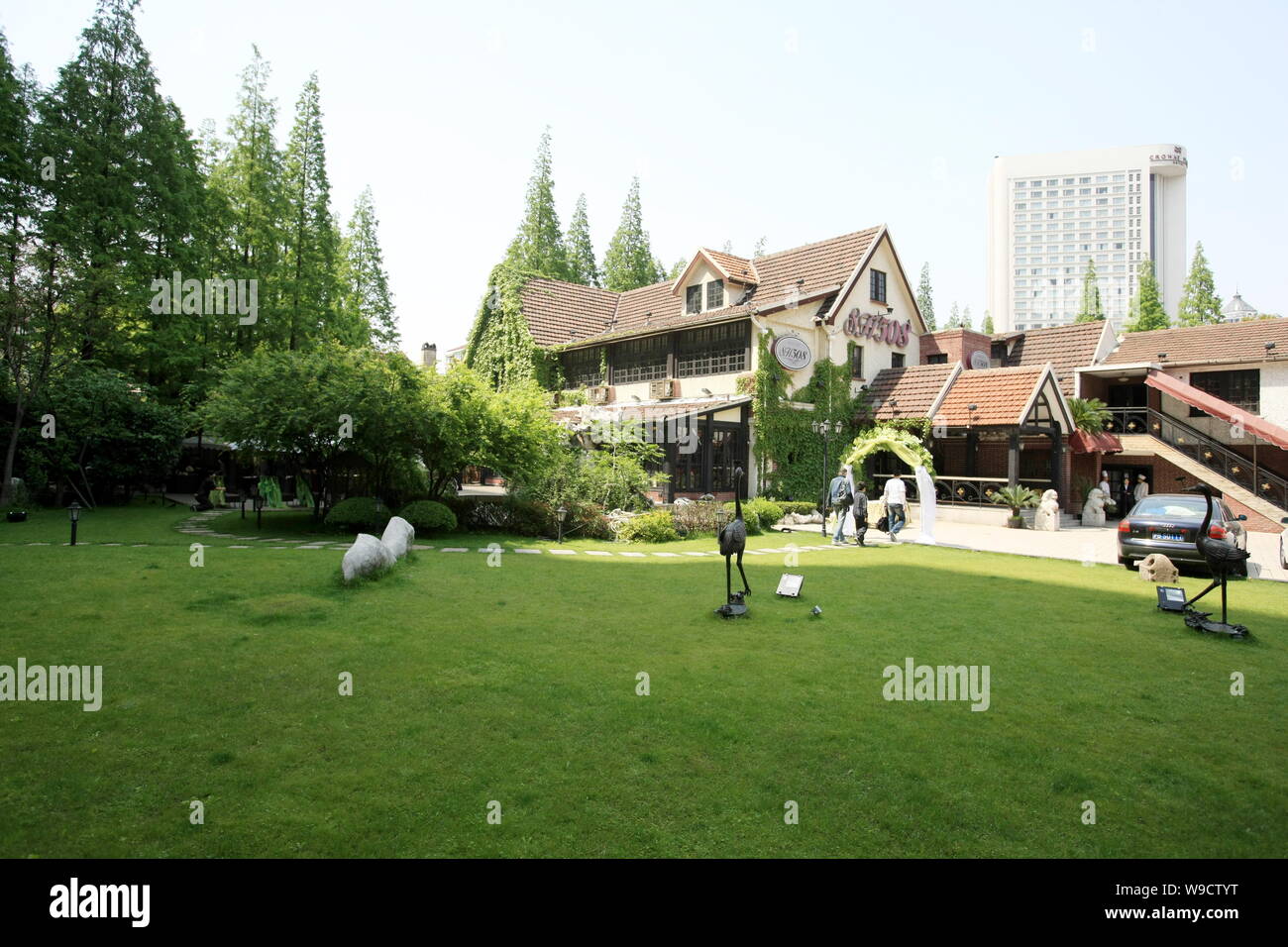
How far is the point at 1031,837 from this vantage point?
159 inches

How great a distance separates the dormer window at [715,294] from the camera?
2845cm

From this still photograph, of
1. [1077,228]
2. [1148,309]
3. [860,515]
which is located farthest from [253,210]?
[1077,228]

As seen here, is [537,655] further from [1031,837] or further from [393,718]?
[1031,837]

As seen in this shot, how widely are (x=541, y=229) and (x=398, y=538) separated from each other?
115 ft

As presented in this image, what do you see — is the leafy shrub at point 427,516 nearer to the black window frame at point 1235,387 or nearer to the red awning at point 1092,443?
the red awning at point 1092,443

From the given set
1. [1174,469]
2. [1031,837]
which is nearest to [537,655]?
[1031,837]

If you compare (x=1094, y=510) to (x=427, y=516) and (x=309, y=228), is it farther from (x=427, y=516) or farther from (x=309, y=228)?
(x=309, y=228)

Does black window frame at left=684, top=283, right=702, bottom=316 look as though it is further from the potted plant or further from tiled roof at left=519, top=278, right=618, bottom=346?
the potted plant

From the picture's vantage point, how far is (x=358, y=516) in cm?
1756

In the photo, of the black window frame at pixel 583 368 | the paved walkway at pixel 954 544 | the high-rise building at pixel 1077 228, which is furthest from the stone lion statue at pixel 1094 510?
the high-rise building at pixel 1077 228

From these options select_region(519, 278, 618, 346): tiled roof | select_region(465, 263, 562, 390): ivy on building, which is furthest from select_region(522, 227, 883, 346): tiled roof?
select_region(465, 263, 562, 390): ivy on building

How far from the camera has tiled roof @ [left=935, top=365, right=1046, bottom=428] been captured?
2423 cm

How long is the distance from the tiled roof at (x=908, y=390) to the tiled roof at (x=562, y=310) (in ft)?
45.5

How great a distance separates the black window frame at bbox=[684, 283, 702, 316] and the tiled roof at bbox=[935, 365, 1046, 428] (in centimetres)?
1049
